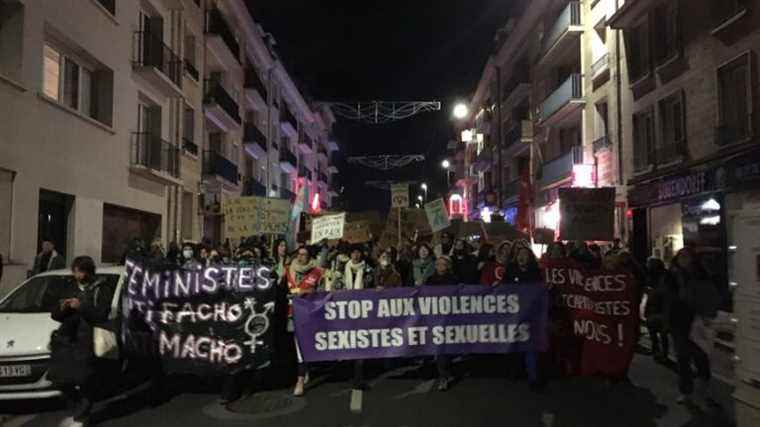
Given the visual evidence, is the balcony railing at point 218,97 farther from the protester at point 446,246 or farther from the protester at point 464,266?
the protester at point 464,266

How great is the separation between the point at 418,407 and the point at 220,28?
25294 mm

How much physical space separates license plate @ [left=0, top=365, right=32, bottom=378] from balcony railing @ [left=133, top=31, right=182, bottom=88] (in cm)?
1500

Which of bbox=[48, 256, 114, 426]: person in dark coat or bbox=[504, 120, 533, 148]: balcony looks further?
bbox=[504, 120, 533, 148]: balcony

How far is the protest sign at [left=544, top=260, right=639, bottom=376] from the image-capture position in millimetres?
8062

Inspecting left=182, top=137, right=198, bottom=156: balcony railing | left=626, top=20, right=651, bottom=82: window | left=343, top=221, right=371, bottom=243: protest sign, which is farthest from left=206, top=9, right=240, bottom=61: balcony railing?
left=626, top=20, right=651, bottom=82: window

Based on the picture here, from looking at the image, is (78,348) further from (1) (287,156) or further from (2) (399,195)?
(1) (287,156)

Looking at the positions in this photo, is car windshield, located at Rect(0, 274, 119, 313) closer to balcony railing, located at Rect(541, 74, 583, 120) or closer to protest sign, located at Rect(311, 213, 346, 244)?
protest sign, located at Rect(311, 213, 346, 244)

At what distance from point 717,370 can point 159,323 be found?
24.3 feet

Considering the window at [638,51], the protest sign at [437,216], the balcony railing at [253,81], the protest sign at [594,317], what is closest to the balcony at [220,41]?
the balcony railing at [253,81]

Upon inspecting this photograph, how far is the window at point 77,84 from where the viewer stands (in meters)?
15.7

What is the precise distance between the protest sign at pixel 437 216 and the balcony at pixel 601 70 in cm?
1078

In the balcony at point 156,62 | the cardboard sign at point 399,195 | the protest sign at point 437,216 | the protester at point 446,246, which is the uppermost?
the balcony at point 156,62

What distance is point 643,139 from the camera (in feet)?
70.1

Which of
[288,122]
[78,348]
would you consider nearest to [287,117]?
[288,122]
